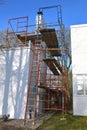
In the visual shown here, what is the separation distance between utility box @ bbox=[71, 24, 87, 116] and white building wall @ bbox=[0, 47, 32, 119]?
324 centimetres

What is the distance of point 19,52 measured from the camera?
44.8 ft

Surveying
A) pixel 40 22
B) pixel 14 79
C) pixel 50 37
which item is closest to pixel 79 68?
pixel 50 37

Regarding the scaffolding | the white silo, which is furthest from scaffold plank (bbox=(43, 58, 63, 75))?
the white silo

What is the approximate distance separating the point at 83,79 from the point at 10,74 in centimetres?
497

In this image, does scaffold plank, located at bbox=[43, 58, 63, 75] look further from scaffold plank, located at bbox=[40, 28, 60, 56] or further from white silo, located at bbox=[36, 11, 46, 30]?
white silo, located at bbox=[36, 11, 46, 30]

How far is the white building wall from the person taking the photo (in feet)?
42.3

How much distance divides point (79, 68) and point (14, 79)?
450 cm

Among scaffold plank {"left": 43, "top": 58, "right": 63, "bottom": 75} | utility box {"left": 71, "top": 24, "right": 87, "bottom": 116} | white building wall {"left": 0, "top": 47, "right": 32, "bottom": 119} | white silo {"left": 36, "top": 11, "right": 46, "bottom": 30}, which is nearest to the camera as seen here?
white building wall {"left": 0, "top": 47, "right": 32, "bottom": 119}

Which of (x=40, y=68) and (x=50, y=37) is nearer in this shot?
(x=50, y=37)

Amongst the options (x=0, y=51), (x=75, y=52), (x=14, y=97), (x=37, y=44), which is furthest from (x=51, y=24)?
(x=14, y=97)

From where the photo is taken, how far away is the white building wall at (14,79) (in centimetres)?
→ 1289

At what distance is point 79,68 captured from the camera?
13.8m

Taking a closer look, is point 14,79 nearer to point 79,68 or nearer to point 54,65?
point 54,65

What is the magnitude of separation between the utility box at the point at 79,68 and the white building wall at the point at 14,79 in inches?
127
